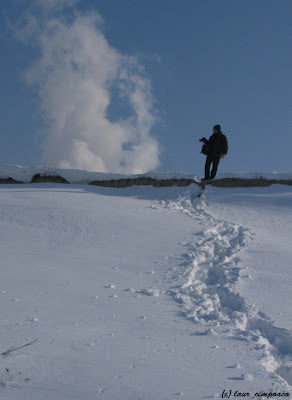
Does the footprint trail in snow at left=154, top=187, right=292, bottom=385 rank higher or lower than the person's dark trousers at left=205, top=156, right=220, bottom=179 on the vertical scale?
lower

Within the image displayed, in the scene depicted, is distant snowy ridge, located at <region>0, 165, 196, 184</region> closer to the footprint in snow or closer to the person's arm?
the person's arm

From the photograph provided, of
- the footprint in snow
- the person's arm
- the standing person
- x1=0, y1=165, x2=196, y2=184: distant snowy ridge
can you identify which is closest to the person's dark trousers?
the standing person

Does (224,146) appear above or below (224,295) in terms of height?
above

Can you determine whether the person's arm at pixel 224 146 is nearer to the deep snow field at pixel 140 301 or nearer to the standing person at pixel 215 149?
the standing person at pixel 215 149

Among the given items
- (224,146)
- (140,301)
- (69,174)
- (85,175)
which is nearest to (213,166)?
(224,146)

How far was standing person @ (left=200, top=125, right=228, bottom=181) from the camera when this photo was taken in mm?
7691

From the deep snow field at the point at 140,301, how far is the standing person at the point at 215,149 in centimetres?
181

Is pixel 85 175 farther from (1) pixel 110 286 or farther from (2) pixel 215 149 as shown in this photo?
(1) pixel 110 286

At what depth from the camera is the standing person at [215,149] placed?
Answer: 303 inches

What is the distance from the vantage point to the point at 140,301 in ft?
10.4

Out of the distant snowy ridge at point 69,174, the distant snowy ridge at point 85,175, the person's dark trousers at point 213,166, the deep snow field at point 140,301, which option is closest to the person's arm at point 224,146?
the person's dark trousers at point 213,166

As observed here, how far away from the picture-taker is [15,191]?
6898 millimetres

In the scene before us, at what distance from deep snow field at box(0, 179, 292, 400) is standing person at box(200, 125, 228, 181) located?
1815mm

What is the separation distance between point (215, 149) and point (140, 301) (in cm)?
505
